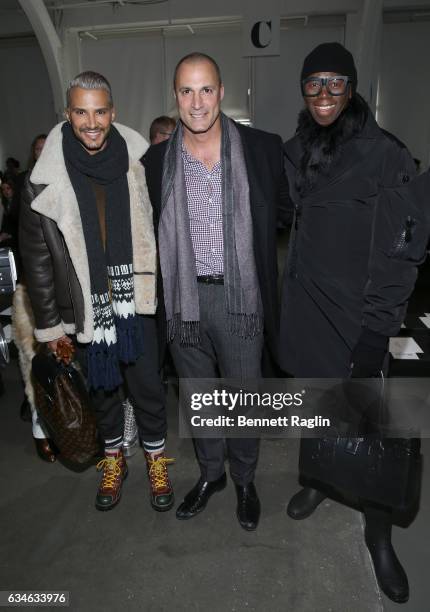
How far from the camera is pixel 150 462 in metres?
2.37

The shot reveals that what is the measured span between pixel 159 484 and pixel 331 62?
1.95 metres

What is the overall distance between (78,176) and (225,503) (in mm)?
1615

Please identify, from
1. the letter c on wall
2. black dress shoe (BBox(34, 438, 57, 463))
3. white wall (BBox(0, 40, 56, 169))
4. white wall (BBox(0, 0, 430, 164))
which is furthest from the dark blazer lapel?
white wall (BBox(0, 40, 56, 169))

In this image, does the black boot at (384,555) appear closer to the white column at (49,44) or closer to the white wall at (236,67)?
the white column at (49,44)

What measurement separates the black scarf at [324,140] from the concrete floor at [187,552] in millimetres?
1471

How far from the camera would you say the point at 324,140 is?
1.78 metres

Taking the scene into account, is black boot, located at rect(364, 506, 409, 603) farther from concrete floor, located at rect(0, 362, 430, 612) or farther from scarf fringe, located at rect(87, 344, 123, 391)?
scarf fringe, located at rect(87, 344, 123, 391)

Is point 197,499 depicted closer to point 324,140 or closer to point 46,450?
point 46,450

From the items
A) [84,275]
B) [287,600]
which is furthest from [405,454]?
[84,275]

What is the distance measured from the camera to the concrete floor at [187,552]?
1812mm

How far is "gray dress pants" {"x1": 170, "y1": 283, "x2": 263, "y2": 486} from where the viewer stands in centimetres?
197

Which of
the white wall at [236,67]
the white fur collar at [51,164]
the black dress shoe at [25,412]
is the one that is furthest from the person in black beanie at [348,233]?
the white wall at [236,67]

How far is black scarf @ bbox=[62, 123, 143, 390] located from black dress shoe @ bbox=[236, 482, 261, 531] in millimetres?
779

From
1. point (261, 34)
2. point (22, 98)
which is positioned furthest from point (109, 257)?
point (22, 98)
